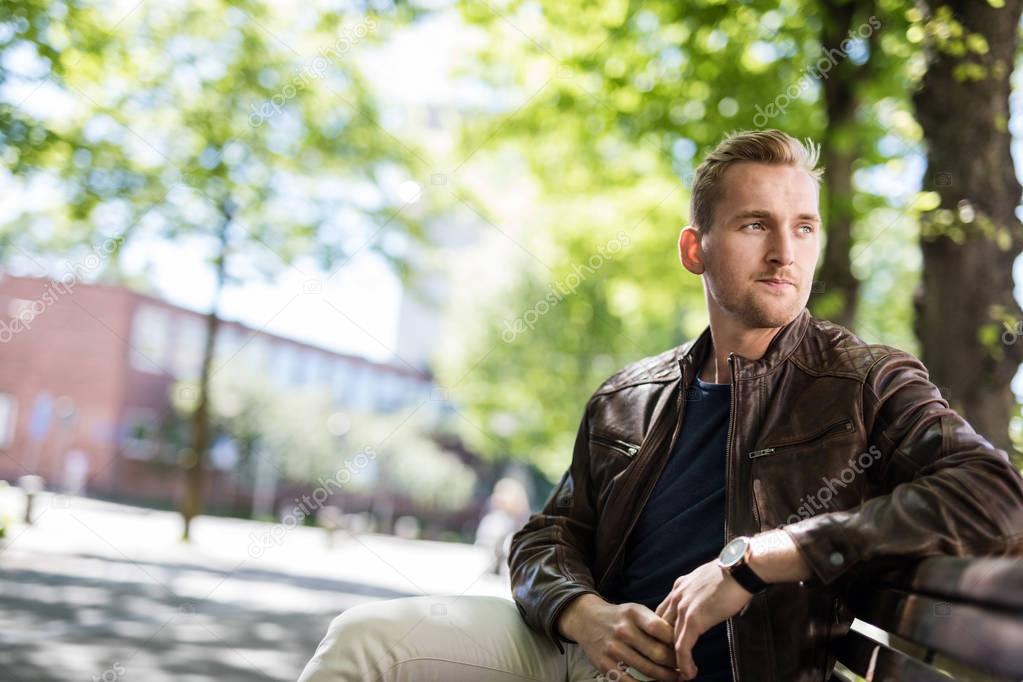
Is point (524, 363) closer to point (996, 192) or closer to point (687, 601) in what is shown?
point (996, 192)

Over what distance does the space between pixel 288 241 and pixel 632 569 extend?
14.5 meters

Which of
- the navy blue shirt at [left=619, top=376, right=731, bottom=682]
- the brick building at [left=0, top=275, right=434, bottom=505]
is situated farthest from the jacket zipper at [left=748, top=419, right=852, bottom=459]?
the brick building at [left=0, top=275, right=434, bottom=505]

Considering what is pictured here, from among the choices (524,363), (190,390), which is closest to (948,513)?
(190,390)

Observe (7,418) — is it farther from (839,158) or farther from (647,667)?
(647,667)

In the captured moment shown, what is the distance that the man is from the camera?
66.0 inches

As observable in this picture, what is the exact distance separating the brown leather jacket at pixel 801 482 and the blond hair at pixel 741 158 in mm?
303

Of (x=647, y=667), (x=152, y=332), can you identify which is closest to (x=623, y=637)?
(x=647, y=667)

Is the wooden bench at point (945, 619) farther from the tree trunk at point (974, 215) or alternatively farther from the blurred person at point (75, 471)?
the blurred person at point (75, 471)

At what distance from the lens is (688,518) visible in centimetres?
214

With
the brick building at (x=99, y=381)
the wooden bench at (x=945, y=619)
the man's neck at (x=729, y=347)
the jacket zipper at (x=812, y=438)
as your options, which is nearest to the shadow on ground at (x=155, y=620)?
the man's neck at (x=729, y=347)

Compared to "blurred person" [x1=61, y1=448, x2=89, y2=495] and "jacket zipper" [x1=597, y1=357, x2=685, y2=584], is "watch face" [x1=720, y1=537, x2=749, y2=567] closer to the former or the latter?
"jacket zipper" [x1=597, y1=357, x2=685, y2=584]

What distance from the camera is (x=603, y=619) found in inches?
78.6

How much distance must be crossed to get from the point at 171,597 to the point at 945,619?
1002 centimetres

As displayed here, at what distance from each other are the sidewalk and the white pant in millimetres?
3757
